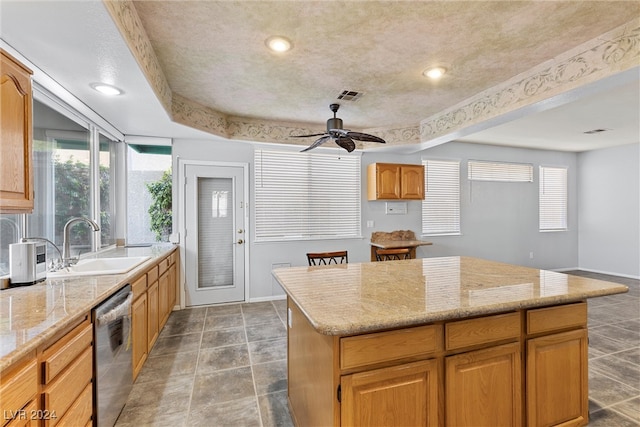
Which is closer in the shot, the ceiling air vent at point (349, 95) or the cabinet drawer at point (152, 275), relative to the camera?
the cabinet drawer at point (152, 275)

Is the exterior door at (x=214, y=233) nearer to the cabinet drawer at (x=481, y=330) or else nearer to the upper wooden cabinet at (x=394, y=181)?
the upper wooden cabinet at (x=394, y=181)

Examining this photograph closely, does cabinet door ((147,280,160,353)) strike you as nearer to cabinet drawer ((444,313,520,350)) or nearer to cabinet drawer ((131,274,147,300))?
cabinet drawer ((131,274,147,300))

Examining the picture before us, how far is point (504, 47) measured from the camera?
2.40 metres

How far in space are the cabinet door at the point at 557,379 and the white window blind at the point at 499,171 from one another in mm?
4446

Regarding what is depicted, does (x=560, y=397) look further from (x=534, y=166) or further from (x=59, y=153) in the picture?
(x=534, y=166)

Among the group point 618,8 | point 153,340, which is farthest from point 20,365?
point 618,8

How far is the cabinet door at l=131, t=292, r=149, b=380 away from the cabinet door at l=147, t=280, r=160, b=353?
95 mm

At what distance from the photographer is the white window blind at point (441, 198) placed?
5.41 m

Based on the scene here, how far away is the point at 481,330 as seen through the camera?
4.91ft

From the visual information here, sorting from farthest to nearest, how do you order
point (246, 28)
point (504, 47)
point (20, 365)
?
point (504, 47)
point (246, 28)
point (20, 365)

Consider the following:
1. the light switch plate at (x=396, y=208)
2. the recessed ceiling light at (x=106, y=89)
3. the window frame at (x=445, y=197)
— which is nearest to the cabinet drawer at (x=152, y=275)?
the recessed ceiling light at (x=106, y=89)

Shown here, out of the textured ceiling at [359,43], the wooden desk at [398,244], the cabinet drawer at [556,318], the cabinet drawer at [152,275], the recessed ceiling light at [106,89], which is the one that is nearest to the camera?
the cabinet drawer at [556,318]

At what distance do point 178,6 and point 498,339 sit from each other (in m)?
2.76

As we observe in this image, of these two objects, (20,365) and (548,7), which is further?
(548,7)
